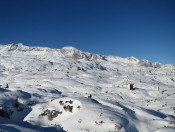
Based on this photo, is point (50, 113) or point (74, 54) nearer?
point (50, 113)

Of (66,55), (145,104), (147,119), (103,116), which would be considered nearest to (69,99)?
(103,116)

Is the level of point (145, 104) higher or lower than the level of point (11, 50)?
lower

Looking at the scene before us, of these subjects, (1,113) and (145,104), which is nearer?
(1,113)

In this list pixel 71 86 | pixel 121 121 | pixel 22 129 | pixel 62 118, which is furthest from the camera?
pixel 71 86

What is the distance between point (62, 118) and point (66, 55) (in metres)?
A: 130

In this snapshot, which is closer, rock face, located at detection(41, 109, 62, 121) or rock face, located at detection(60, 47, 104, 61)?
rock face, located at detection(41, 109, 62, 121)

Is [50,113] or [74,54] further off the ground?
[74,54]

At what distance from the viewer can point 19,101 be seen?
32.3 m

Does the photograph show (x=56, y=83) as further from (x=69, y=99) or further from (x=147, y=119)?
(x=147, y=119)

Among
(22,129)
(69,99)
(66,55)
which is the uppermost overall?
(66,55)

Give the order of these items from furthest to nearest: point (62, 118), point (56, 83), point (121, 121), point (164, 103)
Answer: point (56, 83), point (164, 103), point (62, 118), point (121, 121)

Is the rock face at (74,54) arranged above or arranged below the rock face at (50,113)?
above

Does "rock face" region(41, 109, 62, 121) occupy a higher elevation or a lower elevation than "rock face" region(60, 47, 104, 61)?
lower

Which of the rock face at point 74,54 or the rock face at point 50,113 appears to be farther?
the rock face at point 74,54
